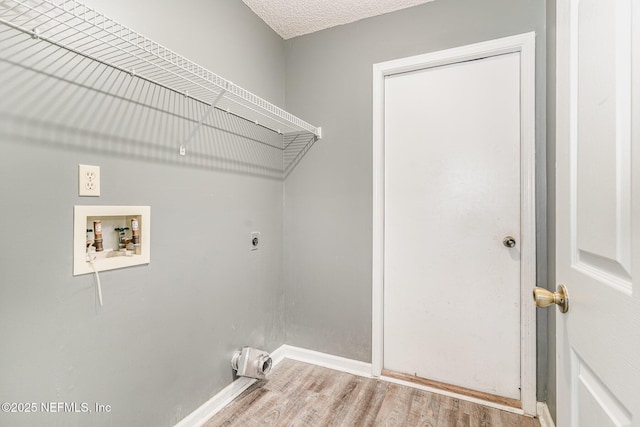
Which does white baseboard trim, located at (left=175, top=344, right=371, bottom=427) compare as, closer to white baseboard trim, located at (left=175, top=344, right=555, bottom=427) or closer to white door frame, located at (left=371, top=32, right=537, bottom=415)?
white baseboard trim, located at (left=175, top=344, right=555, bottom=427)

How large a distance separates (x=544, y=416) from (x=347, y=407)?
1015mm

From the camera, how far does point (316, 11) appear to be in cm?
192

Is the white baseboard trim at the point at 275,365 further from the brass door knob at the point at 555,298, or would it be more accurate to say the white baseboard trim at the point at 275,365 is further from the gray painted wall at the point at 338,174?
the brass door knob at the point at 555,298

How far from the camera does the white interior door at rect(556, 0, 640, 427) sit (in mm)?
464

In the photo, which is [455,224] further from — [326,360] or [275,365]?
[275,365]

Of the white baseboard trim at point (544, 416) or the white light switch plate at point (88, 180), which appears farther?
the white baseboard trim at point (544, 416)

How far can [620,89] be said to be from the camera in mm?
496

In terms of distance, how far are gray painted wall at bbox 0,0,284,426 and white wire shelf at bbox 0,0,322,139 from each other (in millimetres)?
86

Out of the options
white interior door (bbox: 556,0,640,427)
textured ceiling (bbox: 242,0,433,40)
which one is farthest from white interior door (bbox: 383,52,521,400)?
white interior door (bbox: 556,0,640,427)

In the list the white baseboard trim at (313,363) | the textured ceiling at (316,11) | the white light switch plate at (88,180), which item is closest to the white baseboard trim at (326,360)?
the white baseboard trim at (313,363)

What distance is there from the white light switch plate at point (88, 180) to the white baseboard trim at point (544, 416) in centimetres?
225

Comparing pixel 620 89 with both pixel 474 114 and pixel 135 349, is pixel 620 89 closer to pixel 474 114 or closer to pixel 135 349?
pixel 474 114

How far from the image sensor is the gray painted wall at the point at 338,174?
1.90m

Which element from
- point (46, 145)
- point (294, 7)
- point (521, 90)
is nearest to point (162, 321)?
point (46, 145)
